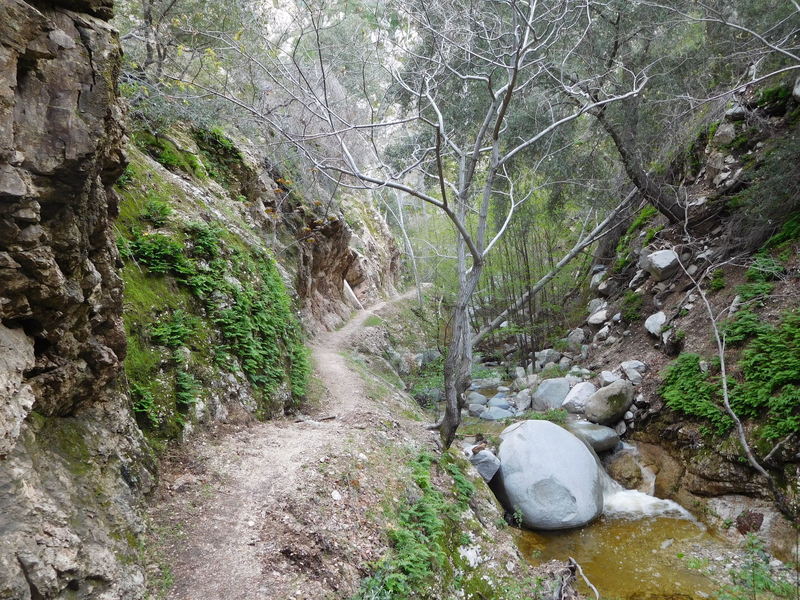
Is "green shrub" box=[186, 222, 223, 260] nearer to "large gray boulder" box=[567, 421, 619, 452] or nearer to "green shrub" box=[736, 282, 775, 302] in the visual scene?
"large gray boulder" box=[567, 421, 619, 452]

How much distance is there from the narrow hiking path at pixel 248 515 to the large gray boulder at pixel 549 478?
9.95 ft

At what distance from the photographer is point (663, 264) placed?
10820mm

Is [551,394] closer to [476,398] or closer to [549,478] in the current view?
[476,398]

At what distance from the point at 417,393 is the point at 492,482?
426cm

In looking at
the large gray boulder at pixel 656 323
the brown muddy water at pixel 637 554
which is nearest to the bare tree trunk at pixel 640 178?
the large gray boulder at pixel 656 323

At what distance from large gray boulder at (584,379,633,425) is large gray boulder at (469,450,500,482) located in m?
2.94

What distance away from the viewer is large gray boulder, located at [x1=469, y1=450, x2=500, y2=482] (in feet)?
23.9

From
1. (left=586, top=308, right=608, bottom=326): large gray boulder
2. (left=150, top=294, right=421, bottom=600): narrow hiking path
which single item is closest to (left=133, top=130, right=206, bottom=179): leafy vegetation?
(left=150, top=294, right=421, bottom=600): narrow hiking path

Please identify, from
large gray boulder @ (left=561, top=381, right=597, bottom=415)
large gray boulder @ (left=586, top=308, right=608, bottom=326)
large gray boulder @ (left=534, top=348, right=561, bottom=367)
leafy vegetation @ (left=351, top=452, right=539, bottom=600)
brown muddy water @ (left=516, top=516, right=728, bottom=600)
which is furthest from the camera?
large gray boulder @ (left=534, top=348, right=561, bottom=367)

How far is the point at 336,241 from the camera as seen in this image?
15.9 meters

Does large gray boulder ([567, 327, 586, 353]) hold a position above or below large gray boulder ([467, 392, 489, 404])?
above

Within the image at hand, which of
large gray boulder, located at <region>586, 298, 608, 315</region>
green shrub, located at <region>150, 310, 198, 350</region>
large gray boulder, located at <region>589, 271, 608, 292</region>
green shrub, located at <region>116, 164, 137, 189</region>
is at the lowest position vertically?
large gray boulder, located at <region>586, 298, 608, 315</region>

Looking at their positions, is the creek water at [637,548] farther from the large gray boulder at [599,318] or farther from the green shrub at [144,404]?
the large gray boulder at [599,318]

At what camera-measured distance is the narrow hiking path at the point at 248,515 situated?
315 centimetres
